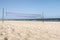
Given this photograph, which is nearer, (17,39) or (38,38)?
(17,39)

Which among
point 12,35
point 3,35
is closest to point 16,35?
point 12,35

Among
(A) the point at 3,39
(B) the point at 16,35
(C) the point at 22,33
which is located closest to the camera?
(A) the point at 3,39

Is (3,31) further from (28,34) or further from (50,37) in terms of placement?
(50,37)

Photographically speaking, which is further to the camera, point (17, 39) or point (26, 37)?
point (26, 37)

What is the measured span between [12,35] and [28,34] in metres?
1.43

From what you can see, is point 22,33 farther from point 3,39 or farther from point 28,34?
point 3,39

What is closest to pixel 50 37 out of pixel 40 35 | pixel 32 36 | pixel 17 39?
pixel 40 35

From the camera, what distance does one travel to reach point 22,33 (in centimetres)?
948

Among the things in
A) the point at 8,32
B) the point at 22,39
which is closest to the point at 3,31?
the point at 8,32

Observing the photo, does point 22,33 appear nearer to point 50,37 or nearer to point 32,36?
point 32,36

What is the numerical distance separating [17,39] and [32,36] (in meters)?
1.46

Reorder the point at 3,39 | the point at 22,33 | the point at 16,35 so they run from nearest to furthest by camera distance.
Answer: the point at 3,39
the point at 16,35
the point at 22,33

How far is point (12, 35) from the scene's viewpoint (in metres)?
8.71

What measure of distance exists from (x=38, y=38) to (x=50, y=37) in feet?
3.76
